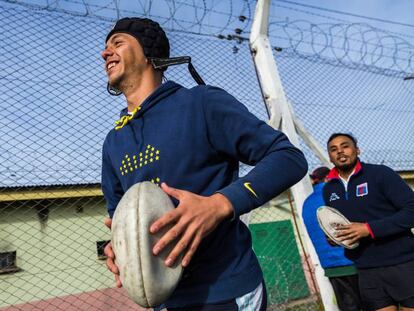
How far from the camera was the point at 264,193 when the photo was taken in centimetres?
108

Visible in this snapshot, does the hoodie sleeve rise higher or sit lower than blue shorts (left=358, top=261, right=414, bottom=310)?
higher

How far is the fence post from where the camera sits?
3.51 meters

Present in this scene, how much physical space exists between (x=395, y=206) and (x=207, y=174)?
205 centimetres

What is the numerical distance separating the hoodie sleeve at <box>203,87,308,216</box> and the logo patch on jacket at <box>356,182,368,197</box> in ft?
6.49

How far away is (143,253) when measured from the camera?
100cm

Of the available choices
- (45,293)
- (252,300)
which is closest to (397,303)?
(252,300)

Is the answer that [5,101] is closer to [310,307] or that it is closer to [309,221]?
[309,221]

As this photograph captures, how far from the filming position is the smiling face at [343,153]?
124 inches

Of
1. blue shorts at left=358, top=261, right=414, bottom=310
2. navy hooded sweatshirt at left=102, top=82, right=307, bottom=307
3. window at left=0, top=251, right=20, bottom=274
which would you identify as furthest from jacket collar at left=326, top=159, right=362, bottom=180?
window at left=0, top=251, right=20, bottom=274

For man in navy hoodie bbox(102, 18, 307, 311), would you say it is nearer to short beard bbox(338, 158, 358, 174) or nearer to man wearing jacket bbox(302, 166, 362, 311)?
short beard bbox(338, 158, 358, 174)

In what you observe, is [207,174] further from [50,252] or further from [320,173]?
[50,252]

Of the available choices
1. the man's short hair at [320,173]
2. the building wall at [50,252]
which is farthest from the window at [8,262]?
the man's short hair at [320,173]

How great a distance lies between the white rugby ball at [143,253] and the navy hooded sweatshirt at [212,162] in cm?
17

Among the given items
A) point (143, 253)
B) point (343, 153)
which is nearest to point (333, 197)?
point (343, 153)
